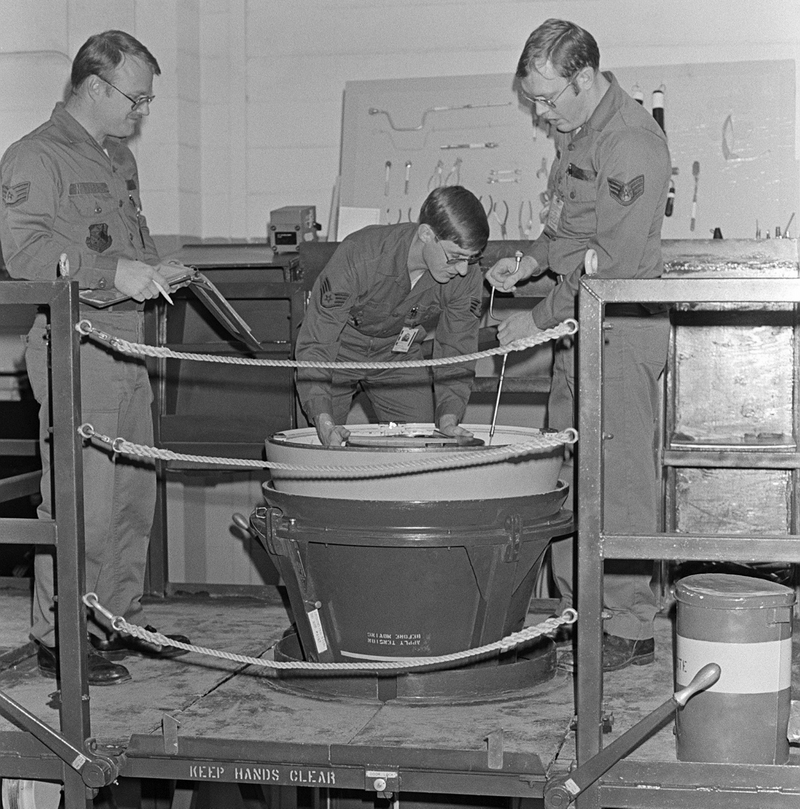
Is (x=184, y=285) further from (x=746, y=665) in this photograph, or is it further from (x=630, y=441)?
(x=746, y=665)

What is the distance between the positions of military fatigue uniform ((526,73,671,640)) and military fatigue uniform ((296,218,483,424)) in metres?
0.35

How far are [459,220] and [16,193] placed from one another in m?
1.10

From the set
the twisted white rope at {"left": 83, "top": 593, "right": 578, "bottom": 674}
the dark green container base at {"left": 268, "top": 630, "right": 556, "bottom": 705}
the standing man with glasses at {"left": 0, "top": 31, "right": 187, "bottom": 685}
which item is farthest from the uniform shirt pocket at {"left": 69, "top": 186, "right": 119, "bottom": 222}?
the dark green container base at {"left": 268, "top": 630, "right": 556, "bottom": 705}

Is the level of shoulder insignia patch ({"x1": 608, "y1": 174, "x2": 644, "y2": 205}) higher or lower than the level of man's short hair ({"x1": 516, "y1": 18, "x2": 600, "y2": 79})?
lower

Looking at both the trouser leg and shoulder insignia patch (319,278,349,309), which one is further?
shoulder insignia patch (319,278,349,309)

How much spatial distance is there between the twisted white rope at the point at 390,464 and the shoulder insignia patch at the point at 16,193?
2.21ft

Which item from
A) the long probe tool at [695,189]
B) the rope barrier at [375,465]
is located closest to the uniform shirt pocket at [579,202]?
the rope barrier at [375,465]

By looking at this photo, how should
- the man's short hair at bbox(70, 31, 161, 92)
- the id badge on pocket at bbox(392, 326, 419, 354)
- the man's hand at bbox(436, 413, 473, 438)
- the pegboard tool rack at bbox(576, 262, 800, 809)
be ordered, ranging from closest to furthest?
the pegboard tool rack at bbox(576, 262, 800, 809) < the man's short hair at bbox(70, 31, 161, 92) < the man's hand at bbox(436, 413, 473, 438) < the id badge on pocket at bbox(392, 326, 419, 354)

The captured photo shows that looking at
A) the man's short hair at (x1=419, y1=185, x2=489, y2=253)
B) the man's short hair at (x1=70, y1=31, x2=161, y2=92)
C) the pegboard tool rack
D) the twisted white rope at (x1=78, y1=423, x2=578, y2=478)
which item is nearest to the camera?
the pegboard tool rack

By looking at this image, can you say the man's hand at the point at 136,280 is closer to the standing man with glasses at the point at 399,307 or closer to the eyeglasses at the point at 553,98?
the standing man with glasses at the point at 399,307

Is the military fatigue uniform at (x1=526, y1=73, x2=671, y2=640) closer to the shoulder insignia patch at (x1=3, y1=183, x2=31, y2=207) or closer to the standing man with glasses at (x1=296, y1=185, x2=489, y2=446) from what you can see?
the standing man with glasses at (x1=296, y1=185, x2=489, y2=446)

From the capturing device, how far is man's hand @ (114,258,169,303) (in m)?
2.82

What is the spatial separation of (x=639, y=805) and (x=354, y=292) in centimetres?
161

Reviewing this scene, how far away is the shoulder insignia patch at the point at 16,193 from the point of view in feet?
9.38
